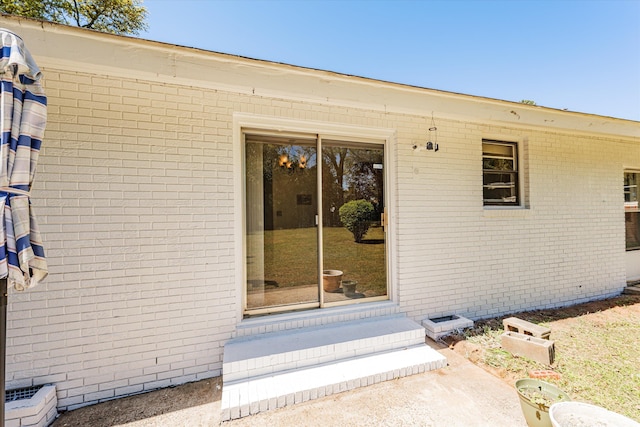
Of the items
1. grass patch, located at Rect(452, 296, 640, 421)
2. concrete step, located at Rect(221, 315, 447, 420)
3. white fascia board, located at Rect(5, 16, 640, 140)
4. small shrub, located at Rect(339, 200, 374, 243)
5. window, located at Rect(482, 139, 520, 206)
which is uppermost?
white fascia board, located at Rect(5, 16, 640, 140)

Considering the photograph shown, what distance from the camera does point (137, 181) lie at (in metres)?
2.68

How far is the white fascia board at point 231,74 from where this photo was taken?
211 centimetres

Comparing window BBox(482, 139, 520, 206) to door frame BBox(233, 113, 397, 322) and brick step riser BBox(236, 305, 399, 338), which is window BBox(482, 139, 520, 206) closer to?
door frame BBox(233, 113, 397, 322)

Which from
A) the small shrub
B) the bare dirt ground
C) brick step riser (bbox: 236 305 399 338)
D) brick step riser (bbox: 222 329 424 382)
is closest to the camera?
the bare dirt ground

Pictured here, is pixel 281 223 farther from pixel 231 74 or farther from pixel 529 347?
pixel 529 347

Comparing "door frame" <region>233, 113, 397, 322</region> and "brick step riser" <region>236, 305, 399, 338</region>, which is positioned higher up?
"door frame" <region>233, 113, 397, 322</region>

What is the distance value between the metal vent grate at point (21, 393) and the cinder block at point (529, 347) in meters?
4.66

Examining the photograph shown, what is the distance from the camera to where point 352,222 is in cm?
372

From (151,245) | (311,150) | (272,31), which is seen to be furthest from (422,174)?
(272,31)

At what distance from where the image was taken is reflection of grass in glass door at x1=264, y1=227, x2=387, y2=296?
3369 millimetres

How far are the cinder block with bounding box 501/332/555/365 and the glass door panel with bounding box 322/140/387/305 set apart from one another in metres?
1.49

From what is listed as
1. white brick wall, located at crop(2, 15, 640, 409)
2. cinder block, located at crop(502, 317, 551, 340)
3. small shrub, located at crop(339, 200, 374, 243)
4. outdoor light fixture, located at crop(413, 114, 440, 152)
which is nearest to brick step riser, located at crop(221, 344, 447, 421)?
white brick wall, located at crop(2, 15, 640, 409)

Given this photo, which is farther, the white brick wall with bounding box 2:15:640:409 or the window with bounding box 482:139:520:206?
the window with bounding box 482:139:520:206

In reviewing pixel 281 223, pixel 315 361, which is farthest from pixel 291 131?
pixel 315 361
